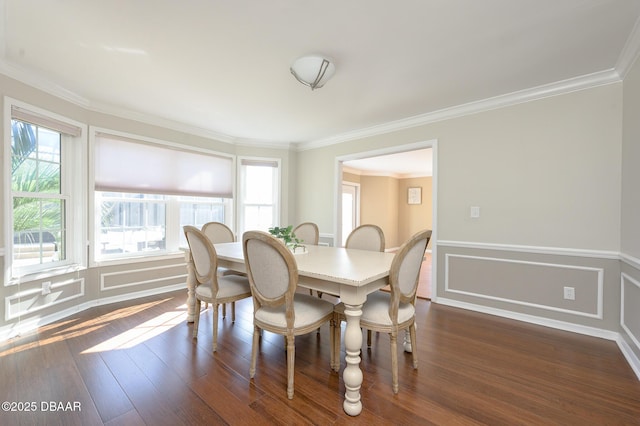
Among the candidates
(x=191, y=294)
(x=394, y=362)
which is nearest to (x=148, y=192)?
(x=191, y=294)

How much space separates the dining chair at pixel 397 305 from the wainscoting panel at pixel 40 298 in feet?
9.64

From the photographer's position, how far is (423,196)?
25.9 feet

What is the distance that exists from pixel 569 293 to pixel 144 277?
4.86m

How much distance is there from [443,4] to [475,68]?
964 millimetres

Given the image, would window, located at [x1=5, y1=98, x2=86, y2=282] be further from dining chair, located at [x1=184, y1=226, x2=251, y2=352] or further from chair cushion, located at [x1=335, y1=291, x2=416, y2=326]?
chair cushion, located at [x1=335, y1=291, x2=416, y2=326]

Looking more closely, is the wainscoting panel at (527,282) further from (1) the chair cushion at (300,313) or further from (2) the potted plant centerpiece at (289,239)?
(1) the chair cushion at (300,313)

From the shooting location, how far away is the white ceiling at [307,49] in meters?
1.73

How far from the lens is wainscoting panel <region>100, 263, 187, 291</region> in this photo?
3.40 m

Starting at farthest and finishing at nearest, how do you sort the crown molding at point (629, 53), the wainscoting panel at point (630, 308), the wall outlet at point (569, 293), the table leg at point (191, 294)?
the table leg at point (191, 294) → the wall outlet at point (569, 293) → the wainscoting panel at point (630, 308) → the crown molding at point (629, 53)

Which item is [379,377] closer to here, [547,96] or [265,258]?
[265,258]

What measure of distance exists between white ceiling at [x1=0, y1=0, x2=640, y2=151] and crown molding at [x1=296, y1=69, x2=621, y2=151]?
20mm

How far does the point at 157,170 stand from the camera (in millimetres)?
3805

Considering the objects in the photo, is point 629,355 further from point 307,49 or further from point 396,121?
point 307,49

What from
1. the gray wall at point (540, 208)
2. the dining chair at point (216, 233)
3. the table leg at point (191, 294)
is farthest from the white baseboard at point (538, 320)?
the table leg at point (191, 294)
